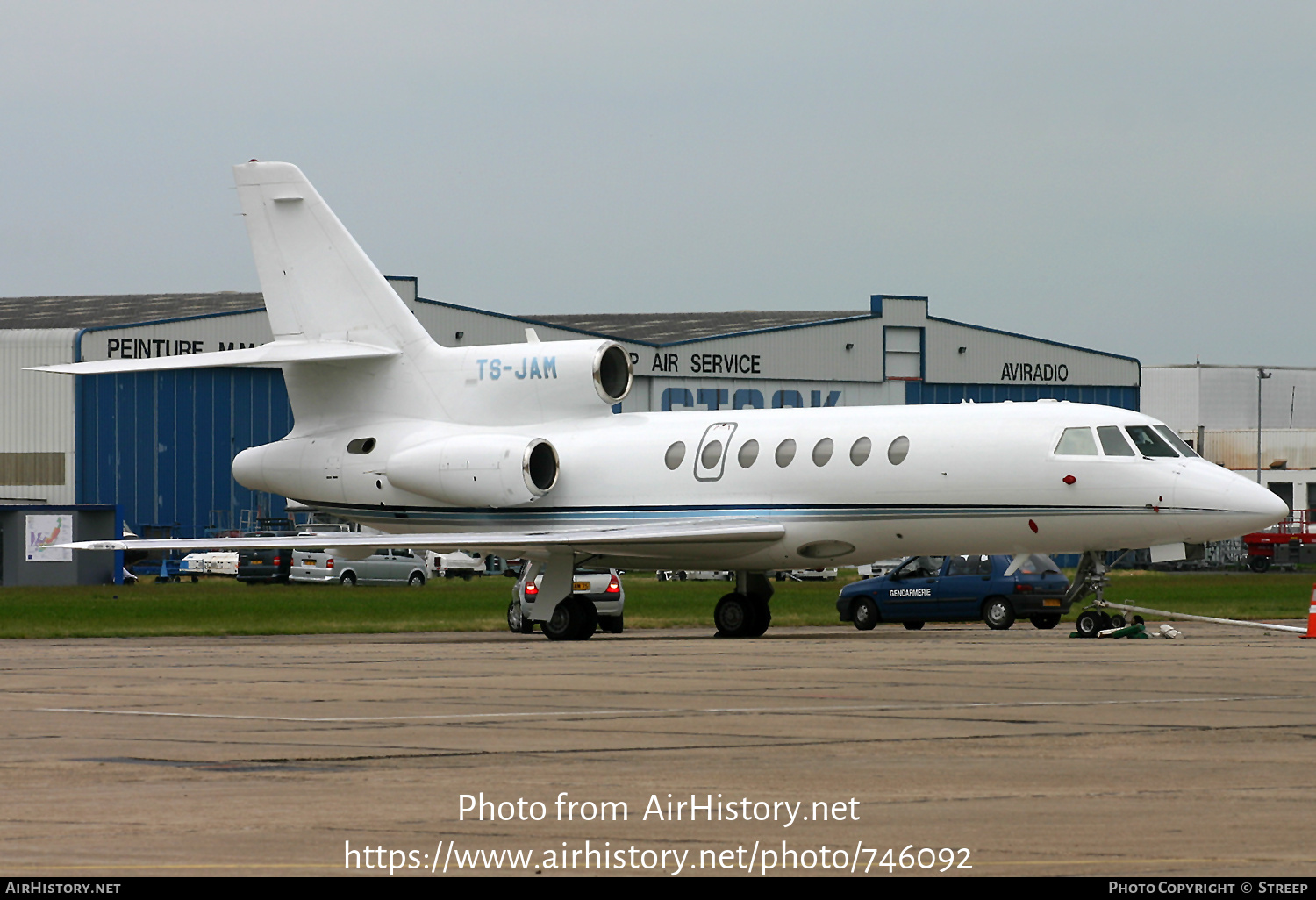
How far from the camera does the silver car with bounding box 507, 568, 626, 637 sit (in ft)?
94.8

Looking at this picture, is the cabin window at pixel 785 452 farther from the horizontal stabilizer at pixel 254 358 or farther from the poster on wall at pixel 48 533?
the poster on wall at pixel 48 533

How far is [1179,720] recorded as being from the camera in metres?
13.1

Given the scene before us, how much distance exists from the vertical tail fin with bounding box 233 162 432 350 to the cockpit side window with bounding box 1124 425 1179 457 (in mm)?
11535

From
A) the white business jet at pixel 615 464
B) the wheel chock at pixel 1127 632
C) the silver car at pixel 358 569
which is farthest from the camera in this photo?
the silver car at pixel 358 569

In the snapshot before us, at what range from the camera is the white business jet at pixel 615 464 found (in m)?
24.6

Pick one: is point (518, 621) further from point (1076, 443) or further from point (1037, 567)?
point (1076, 443)

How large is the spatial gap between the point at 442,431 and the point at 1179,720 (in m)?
17.9

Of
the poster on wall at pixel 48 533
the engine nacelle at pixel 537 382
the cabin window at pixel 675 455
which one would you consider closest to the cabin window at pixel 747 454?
the cabin window at pixel 675 455

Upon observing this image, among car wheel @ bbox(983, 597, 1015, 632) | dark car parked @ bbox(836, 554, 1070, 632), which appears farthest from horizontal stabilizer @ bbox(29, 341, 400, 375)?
car wheel @ bbox(983, 597, 1015, 632)

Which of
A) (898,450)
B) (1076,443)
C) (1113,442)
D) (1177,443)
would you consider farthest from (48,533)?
(1177,443)

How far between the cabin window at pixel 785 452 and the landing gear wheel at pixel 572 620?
3.37 m

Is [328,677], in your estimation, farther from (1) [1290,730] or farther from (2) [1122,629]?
(2) [1122,629]

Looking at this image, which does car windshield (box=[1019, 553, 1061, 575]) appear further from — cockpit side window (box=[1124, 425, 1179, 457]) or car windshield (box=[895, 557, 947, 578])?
cockpit side window (box=[1124, 425, 1179, 457])

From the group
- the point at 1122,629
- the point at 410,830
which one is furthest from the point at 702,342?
the point at 410,830
